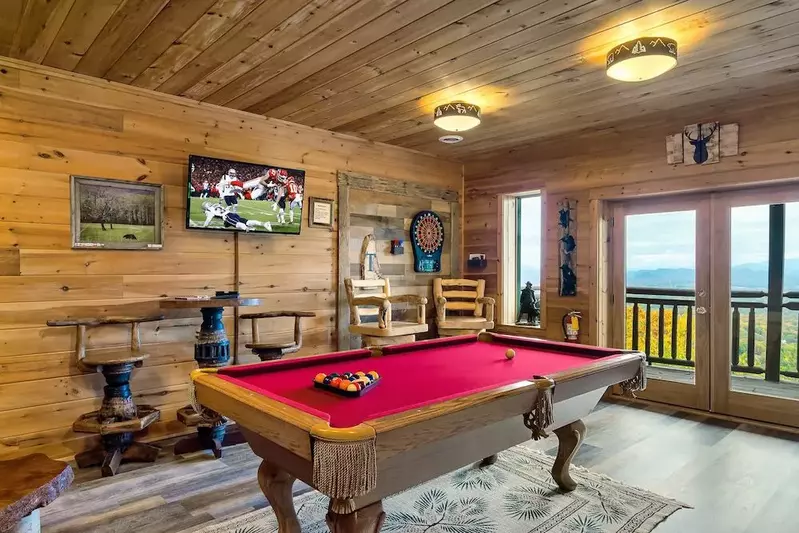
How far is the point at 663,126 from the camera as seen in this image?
428 cm

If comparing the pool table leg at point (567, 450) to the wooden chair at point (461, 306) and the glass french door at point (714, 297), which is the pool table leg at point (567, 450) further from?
the glass french door at point (714, 297)

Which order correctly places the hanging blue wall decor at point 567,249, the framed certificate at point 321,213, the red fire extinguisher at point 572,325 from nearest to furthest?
the framed certificate at point 321,213 → the red fire extinguisher at point 572,325 → the hanging blue wall decor at point 567,249

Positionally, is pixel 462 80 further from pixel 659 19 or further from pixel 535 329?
pixel 535 329

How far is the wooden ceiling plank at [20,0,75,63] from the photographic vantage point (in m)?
2.40

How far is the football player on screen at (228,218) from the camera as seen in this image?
3.75m

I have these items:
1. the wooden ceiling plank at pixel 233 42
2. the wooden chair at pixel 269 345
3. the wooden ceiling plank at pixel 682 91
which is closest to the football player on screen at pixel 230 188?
the wooden ceiling plank at pixel 233 42

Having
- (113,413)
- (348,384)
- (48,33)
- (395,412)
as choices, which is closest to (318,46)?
(48,33)

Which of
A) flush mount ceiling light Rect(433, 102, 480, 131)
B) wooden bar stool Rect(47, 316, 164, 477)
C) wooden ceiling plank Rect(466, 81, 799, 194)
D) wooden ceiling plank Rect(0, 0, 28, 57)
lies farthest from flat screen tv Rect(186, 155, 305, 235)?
wooden ceiling plank Rect(466, 81, 799, 194)

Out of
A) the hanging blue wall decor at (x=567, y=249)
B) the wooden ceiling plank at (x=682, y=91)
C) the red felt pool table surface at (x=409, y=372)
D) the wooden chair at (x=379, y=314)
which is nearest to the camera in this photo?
the red felt pool table surface at (x=409, y=372)

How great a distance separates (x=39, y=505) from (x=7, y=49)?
262 cm

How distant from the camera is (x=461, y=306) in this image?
5422 millimetres

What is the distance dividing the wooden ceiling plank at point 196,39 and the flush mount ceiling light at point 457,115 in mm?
1665

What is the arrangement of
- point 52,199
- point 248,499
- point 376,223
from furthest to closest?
point 376,223 < point 52,199 < point 248,499

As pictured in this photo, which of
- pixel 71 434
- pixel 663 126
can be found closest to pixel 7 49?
pixel 71 434
